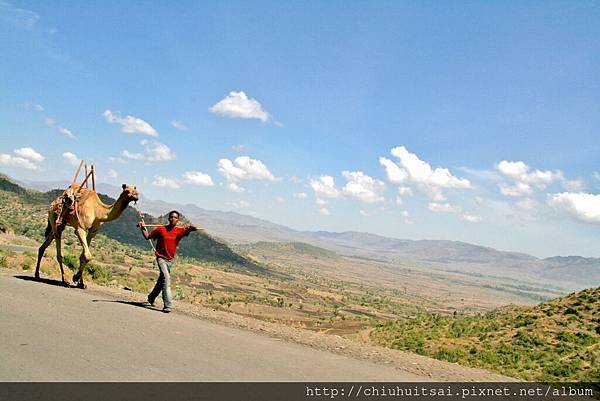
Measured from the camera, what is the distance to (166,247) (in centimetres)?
1141

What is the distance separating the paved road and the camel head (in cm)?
308

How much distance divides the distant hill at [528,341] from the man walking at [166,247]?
44.6 feet

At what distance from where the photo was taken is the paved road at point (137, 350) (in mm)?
6188

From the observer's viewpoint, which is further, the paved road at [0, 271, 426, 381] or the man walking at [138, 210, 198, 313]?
the man walking at [138, 210, 198, 313]

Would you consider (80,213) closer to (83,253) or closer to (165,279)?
(83,253)

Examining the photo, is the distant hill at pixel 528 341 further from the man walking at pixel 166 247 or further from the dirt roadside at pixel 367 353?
the man walking at pixel 166 247

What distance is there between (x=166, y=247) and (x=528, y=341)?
22228 mm

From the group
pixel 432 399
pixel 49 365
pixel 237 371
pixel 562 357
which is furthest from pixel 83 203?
pixel 562 357

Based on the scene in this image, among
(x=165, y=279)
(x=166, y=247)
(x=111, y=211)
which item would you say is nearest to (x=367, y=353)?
(x=165, y=279)

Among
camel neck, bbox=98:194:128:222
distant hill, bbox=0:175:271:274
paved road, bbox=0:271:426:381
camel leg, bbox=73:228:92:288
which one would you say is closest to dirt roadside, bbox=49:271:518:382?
paved road, bbox=0:271:426:381

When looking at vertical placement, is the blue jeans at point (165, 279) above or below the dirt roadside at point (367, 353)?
above

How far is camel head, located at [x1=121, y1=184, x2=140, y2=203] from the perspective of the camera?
12.2 meters

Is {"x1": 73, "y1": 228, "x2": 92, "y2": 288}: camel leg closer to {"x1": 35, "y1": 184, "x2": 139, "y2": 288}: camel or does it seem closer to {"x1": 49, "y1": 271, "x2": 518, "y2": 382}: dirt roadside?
{"x1": 35, "y1": 184, "x2": 139, "y2": 288}: camel

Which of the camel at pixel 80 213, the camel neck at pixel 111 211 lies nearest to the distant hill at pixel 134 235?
the camel at pixel 80 213
